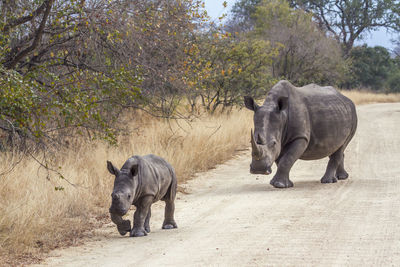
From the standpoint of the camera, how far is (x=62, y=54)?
1042 cm

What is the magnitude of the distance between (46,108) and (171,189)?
1733mm

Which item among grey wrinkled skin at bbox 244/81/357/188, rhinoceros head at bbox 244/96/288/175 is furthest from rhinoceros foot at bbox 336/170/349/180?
rhinoceros head at bbox 244/96/288/175

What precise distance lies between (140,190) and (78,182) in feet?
8.78

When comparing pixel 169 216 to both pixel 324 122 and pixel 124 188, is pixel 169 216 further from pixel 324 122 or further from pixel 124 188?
pixel 324 122

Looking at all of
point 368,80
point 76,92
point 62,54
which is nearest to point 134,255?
point 76,92

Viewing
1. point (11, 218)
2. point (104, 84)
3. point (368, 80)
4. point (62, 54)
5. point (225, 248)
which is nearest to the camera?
point (225, 248)

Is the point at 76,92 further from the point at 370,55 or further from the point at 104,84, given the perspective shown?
the point at 370,55

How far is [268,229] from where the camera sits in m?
7.11

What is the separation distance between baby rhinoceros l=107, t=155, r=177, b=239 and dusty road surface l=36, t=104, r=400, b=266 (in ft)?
0.53

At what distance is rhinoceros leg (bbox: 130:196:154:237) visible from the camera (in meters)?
6.86

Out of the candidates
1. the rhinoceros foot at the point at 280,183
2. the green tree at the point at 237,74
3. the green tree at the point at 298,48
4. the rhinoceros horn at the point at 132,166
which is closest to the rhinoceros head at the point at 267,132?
the rhinoceros foot at the point at 280,183

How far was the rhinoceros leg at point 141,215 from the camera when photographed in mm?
6859

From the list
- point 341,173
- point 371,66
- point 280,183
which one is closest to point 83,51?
point 280,183

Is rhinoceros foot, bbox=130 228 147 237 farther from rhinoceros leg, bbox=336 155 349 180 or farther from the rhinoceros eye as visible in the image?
rhinoceros leg, bbox=336 155 349 180
